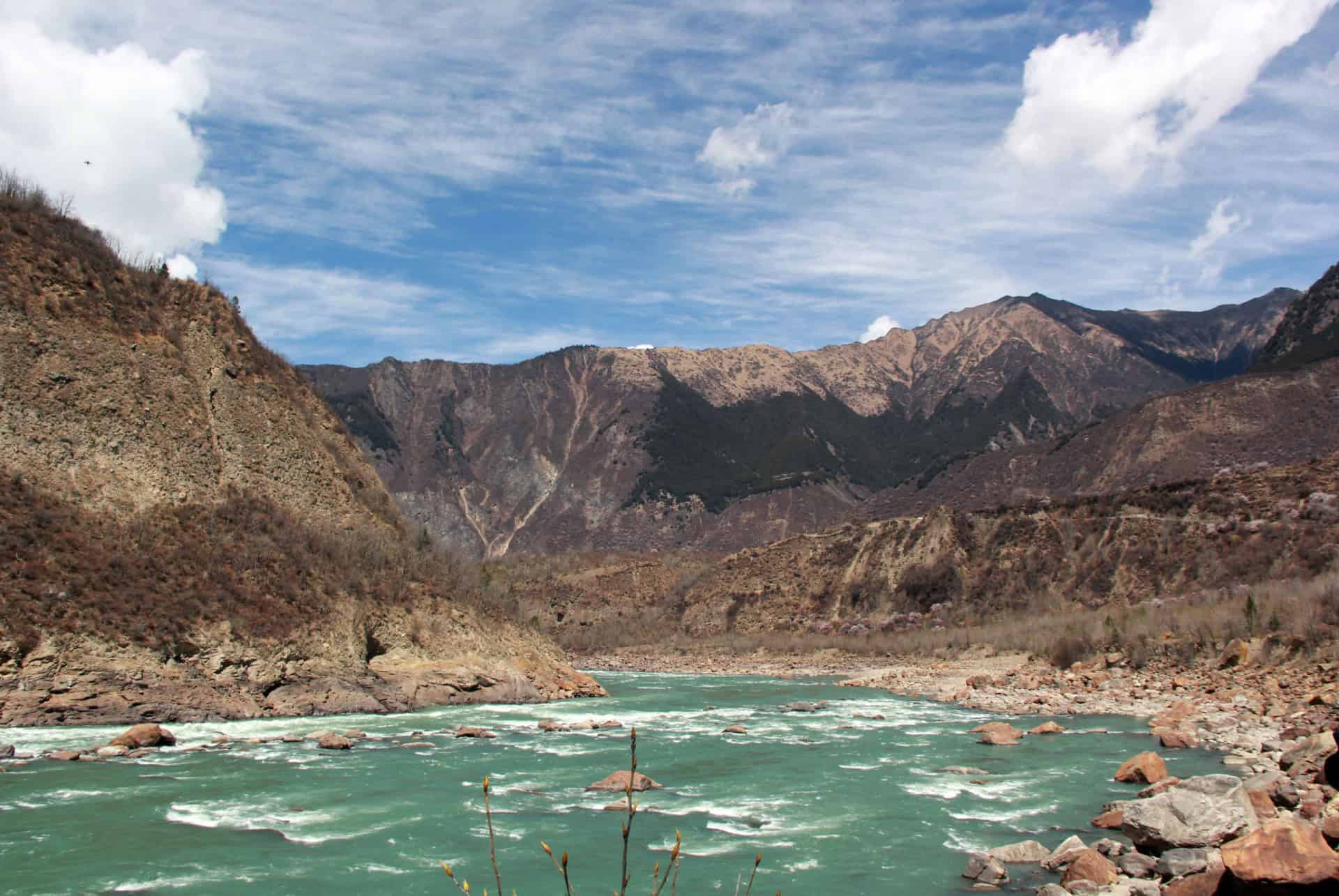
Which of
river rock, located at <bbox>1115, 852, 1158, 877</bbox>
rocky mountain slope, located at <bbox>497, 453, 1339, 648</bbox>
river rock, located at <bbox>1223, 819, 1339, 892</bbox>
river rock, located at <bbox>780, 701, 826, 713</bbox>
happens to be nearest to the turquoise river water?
river rock, located at <bbox>1115, 852, 1158, 877</bbox>

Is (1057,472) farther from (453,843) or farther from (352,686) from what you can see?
(453,843)

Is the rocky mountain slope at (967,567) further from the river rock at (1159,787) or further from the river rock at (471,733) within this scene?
the river rock at (1159,787)

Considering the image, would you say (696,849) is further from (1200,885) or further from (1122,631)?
(1122,631)

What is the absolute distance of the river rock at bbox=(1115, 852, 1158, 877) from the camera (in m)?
12.3

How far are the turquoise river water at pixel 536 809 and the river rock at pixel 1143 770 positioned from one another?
0.46m

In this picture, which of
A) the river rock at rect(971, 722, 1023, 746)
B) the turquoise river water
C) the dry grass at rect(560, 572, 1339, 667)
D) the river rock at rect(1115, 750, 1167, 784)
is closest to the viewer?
the turquoise river water

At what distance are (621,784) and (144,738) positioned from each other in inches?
519

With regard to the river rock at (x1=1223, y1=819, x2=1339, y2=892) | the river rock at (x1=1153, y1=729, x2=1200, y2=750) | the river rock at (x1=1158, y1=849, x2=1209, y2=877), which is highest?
the river rock at (x1=1223, y1=819, x2=1339, y2=892)

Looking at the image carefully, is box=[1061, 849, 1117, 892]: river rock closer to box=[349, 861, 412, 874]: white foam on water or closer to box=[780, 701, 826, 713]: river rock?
box=[349, 861, 412, 874]: white foam on water

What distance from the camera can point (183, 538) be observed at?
34.6m

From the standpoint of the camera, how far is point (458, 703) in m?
38.5

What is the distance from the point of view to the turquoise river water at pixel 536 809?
14.0 meters

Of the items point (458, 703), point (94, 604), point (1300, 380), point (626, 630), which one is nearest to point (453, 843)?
point (94, 604)

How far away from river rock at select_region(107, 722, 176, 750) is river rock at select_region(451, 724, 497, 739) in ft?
25.7
